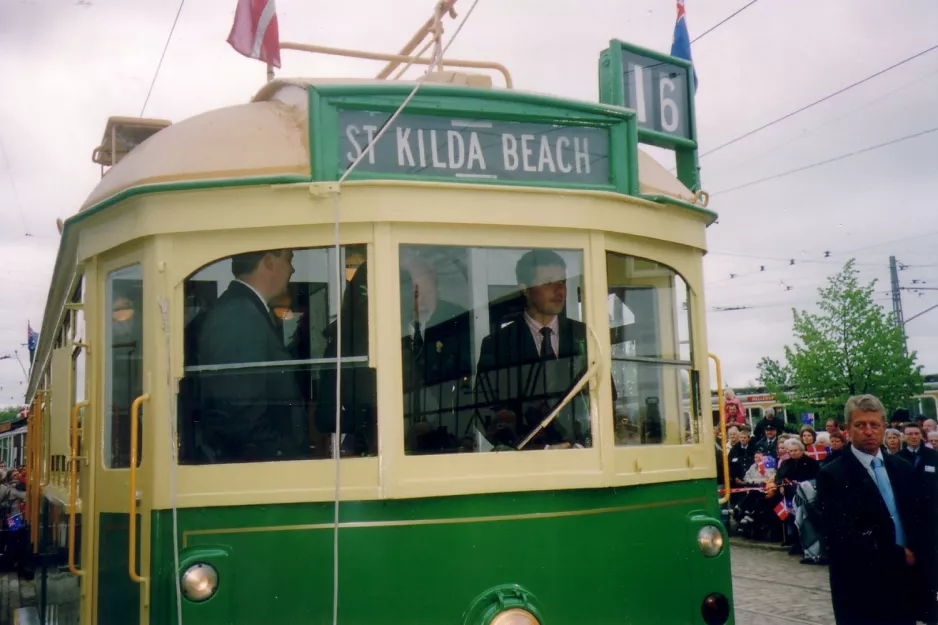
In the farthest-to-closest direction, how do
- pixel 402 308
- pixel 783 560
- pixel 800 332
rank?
pixel 800 332
pixel 783 560
pixel 402 308

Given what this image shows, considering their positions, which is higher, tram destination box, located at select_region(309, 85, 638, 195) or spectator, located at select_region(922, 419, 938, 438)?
tram destination box, located at select_region(309, 85, 638, 195)

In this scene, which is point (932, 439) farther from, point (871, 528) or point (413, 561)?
point (413, 561)

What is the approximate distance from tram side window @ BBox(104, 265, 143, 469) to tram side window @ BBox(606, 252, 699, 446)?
180 cm

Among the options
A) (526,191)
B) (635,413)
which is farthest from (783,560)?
(526,191)

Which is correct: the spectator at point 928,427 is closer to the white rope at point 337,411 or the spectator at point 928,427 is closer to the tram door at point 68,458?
the tram door at point 68,458

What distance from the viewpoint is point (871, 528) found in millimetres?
4801

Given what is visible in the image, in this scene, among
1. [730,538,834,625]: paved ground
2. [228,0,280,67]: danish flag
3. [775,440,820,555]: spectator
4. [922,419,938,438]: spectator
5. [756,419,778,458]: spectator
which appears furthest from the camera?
[756,419,778,458]: spectator

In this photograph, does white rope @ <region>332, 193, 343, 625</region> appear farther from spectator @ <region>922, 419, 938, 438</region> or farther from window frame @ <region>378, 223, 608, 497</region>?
spectator @ <region>922, 419, 938, 438</region>

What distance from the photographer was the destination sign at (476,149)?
3523 millimetres

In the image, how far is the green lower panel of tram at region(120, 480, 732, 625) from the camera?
3314mm

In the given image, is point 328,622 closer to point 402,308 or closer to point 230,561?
point 230,561

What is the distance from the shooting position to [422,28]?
4727 mm

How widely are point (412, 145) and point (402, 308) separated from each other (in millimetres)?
594

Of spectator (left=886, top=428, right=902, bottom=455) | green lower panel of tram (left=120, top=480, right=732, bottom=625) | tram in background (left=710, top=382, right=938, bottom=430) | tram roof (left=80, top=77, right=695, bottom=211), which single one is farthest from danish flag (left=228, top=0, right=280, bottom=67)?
tram in background (left=710, top=382, right=938, bottom=430)
